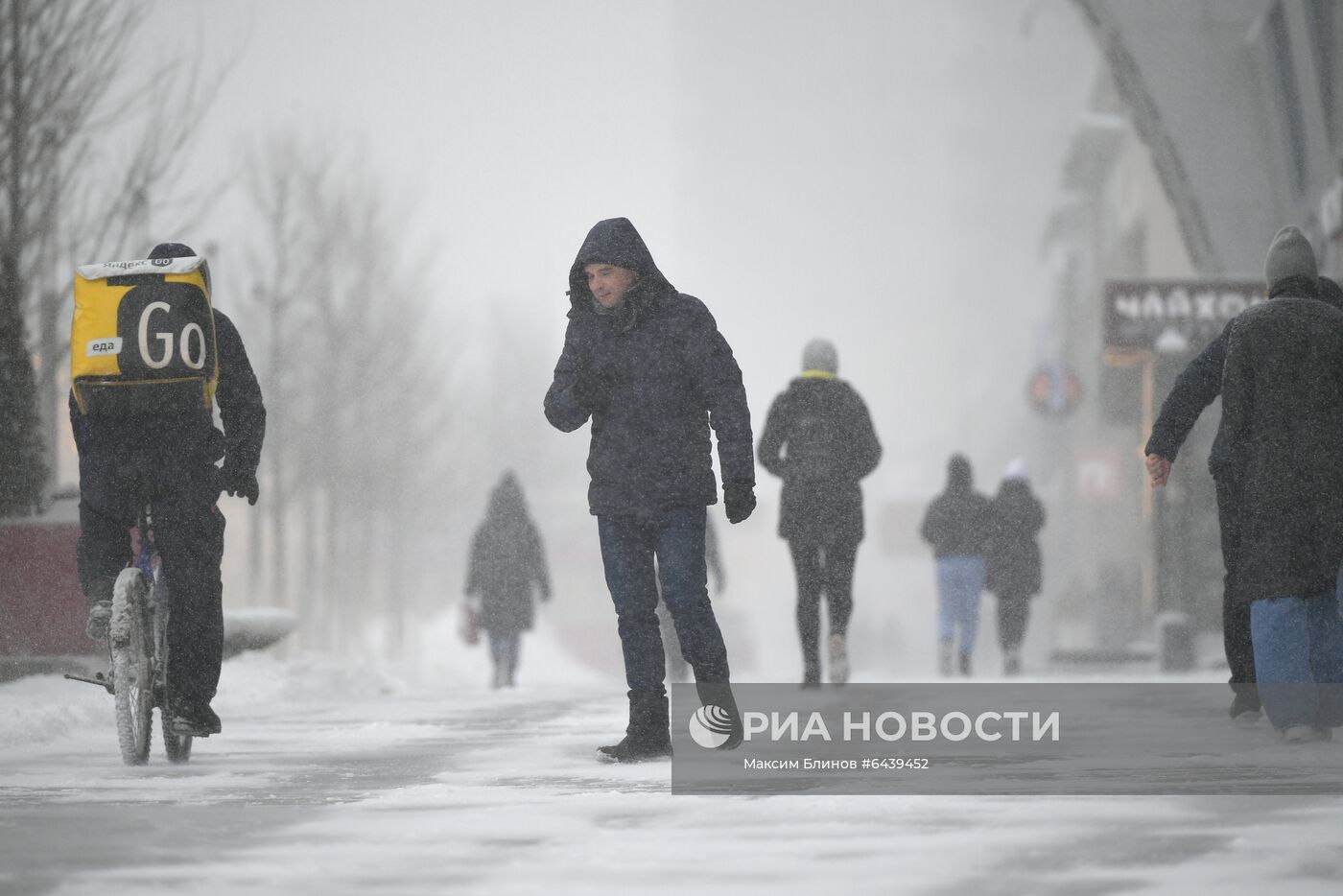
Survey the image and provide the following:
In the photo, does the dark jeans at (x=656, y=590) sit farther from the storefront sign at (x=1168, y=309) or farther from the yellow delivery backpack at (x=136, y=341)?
the storefront sign at (x=1168, y=309)

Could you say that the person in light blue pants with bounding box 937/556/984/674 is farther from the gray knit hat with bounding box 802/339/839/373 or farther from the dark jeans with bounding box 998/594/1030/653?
the gray knit hat with bounding box 802/339/839/373

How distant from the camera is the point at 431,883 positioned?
14.2 feet

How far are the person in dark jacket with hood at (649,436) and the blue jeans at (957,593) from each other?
35.8 ft

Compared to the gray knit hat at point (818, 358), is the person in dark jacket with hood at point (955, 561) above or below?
below

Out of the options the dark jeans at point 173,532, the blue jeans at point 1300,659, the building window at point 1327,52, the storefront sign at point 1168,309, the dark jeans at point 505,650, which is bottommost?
the dark jeans at point 505,650

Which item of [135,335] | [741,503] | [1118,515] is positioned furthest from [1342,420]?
[1118,515]

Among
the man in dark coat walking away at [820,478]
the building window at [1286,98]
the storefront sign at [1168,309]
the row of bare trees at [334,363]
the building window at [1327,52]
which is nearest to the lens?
the man in dark coat walking away at [820,478]

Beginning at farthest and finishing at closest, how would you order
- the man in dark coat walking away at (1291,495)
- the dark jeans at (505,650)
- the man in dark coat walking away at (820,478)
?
the dark jeans at (505,650) → the man in dark coat walking away at (820,478) → the man in dark coat walking away at (1291,495)

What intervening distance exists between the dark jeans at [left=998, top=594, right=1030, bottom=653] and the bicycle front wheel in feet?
40.9

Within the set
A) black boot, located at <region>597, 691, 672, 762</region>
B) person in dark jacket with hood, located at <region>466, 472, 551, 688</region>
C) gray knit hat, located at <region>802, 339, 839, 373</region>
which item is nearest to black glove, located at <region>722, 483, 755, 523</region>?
black boot, located at <region>597, 691, 672, 762</region>

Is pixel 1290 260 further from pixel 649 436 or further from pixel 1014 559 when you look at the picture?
pixel 1014 559

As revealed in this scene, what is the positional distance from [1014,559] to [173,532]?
42.2 feet

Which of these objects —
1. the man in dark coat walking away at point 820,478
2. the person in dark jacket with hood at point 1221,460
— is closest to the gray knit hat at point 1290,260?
the person in dark jacket with hood at point 1221,460

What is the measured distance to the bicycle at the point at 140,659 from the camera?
7008 millimetres
